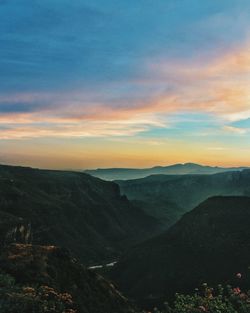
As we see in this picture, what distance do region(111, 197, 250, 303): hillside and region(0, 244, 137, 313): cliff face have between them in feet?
91.6

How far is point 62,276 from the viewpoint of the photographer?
4412cm

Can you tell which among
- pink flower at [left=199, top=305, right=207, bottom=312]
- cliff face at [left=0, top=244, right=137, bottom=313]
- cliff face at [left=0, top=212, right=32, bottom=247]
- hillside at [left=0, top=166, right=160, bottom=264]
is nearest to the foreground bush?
pink flower at [left=199, top=305, right=207, bottom=312]

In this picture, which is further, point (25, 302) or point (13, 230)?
point (13, 230)

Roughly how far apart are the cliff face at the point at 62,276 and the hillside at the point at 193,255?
27926 mm

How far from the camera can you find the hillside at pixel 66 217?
5246 inches

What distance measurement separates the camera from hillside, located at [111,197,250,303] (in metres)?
81.4

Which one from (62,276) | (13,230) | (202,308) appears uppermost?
(202,308)

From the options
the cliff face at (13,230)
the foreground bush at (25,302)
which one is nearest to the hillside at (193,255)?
the cliff face at (13,230)

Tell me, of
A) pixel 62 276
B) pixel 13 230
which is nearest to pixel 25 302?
pixel 62 276

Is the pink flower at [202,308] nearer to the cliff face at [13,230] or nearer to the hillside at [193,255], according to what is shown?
the hillside at [193,255]

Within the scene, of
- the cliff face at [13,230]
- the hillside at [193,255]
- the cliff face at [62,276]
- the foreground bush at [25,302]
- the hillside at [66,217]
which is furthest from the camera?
the hillside at [66,217]

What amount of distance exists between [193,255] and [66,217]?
2925 inches

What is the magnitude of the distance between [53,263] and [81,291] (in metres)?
4.37

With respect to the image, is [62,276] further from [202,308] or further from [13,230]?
[13,230]
